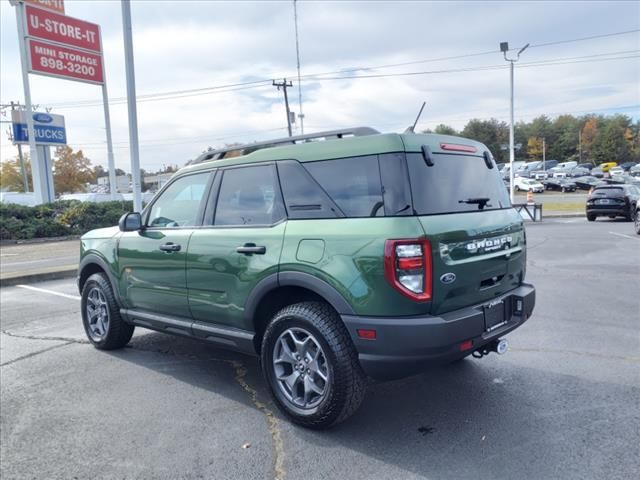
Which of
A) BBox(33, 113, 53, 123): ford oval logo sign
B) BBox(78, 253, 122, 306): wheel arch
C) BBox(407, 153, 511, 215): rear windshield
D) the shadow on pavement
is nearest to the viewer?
the shadow on pavement

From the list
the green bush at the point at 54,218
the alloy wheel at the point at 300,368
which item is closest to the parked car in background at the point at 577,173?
the green bush at the point at 54,218

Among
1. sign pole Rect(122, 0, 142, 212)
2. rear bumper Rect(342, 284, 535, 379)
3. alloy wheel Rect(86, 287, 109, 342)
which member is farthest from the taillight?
sign pole Rect(122, 0, 142, 212)

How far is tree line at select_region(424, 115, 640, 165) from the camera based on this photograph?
217 ft

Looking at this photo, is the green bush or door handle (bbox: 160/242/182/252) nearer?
door handle (bbox: 160/242/182/252)

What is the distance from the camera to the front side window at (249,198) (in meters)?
3.71

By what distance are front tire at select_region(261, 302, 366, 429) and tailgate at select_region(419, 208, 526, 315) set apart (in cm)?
65

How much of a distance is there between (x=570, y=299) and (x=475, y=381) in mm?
3462

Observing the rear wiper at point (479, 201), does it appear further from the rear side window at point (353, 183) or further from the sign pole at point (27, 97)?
the sign pole at point (27, 97)

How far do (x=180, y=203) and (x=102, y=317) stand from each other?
1.80m

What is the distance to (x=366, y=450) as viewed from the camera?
308 cm

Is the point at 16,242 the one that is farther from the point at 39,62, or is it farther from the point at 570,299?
the point at 570,299

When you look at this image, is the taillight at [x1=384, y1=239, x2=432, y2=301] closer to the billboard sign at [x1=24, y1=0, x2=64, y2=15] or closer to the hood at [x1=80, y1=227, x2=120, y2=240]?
the hood at [x1=80, y1=227, x2=120, y2=240]

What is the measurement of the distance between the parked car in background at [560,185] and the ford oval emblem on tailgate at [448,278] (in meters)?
50.3

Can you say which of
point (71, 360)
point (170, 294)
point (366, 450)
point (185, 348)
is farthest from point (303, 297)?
point (71, 360)
